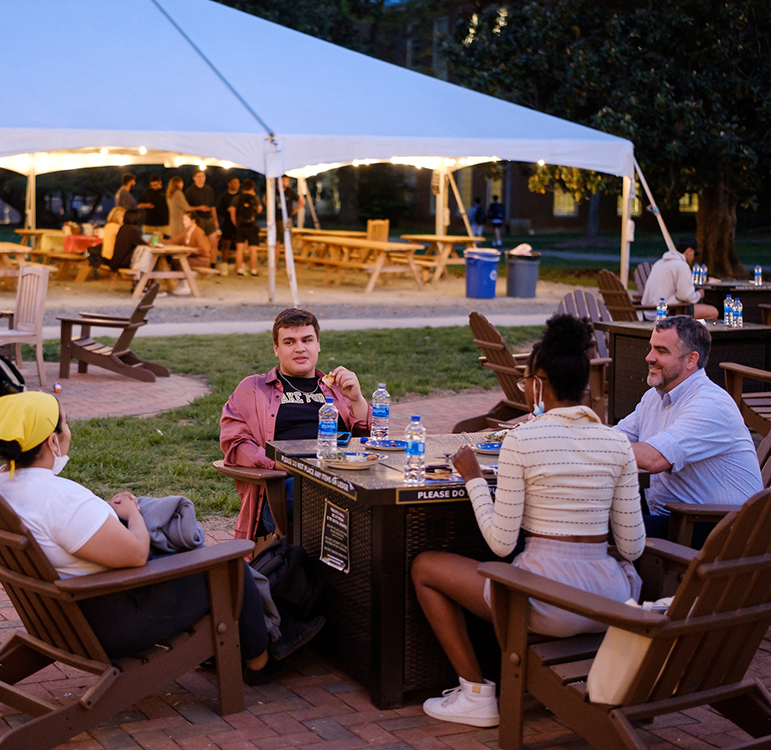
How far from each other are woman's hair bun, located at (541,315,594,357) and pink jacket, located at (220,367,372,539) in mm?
1724

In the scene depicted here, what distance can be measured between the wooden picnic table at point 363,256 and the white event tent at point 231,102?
2.39 metres

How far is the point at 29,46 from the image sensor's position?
1681 cm

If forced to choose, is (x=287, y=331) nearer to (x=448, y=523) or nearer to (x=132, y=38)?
(x=448, y=523)

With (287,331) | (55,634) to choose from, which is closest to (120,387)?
(287,331)

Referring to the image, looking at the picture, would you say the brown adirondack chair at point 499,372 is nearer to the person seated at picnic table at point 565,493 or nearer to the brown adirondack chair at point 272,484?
the brown adirondack chair at point 272,484

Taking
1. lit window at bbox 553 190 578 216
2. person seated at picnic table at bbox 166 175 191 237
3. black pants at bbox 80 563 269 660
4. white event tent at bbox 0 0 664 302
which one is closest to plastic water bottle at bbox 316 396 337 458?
black pants at bbox 80 563 269 660

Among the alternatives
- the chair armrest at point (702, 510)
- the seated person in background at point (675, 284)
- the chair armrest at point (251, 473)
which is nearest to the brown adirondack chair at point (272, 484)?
the chair armrest at point (251, 473)

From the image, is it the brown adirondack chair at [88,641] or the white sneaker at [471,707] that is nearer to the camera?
the brown adirondack chair at [88,641]

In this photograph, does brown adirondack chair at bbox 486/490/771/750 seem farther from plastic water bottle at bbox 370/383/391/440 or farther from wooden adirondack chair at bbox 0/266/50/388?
wooden adirondack chair at bbox 0/266/50/388

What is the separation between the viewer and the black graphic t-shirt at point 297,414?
504 centimetres

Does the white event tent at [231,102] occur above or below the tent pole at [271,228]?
above

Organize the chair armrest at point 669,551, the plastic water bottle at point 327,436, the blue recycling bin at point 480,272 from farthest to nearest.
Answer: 1. the blue recycling bin at point 480,272
2. the plastic water bottle at point 327,436
3. the chair armrest at point 669,551

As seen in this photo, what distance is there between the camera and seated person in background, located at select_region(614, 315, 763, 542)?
4387mm

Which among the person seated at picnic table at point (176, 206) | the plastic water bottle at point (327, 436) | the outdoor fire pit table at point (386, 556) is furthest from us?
the person seated at picnic table at point (176, 206)
